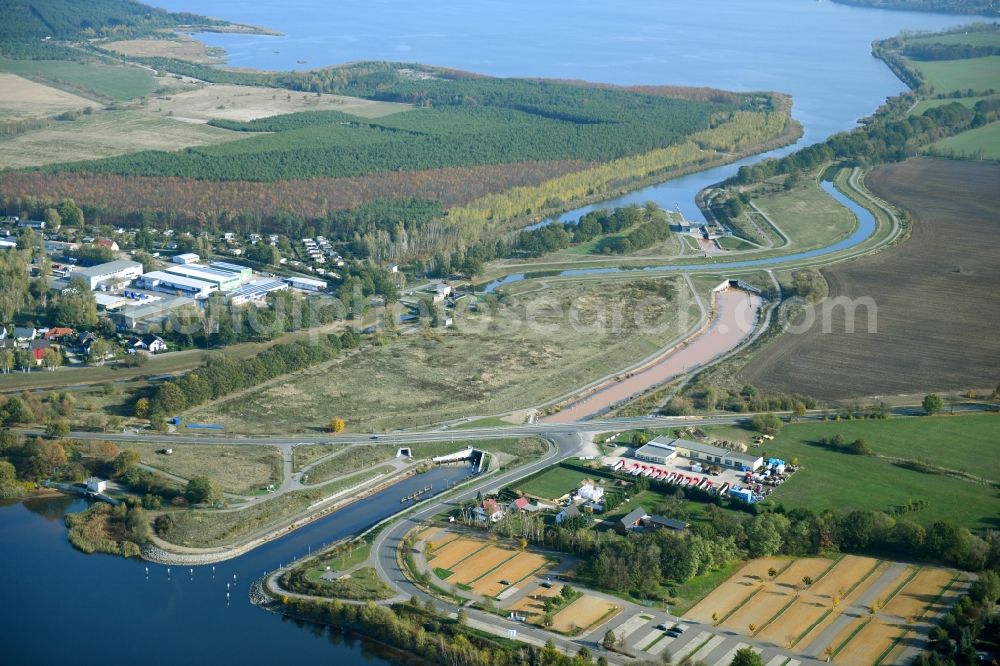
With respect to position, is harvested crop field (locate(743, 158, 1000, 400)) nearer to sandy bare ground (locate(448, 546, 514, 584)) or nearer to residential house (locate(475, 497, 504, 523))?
residential house (locate(475, 497, 504, 523))

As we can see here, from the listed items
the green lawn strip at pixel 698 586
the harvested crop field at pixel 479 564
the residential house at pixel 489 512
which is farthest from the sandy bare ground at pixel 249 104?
the green lawn strip at pixel 698 586

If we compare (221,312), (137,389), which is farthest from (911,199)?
(137,389)

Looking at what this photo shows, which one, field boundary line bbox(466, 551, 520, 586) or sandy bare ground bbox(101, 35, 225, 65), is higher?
sandy bare ground bbox(101, 35, 225, 65)

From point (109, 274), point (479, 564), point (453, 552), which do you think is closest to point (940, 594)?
point (479, 564)

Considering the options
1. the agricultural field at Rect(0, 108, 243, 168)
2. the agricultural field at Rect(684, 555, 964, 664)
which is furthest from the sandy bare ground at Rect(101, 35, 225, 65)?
the agricultural field at Rect(684, 555, 964, 664)

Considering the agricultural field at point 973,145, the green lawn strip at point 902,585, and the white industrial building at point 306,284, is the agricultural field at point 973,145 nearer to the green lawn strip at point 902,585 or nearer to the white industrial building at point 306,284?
the white industrial building at point 306,284
